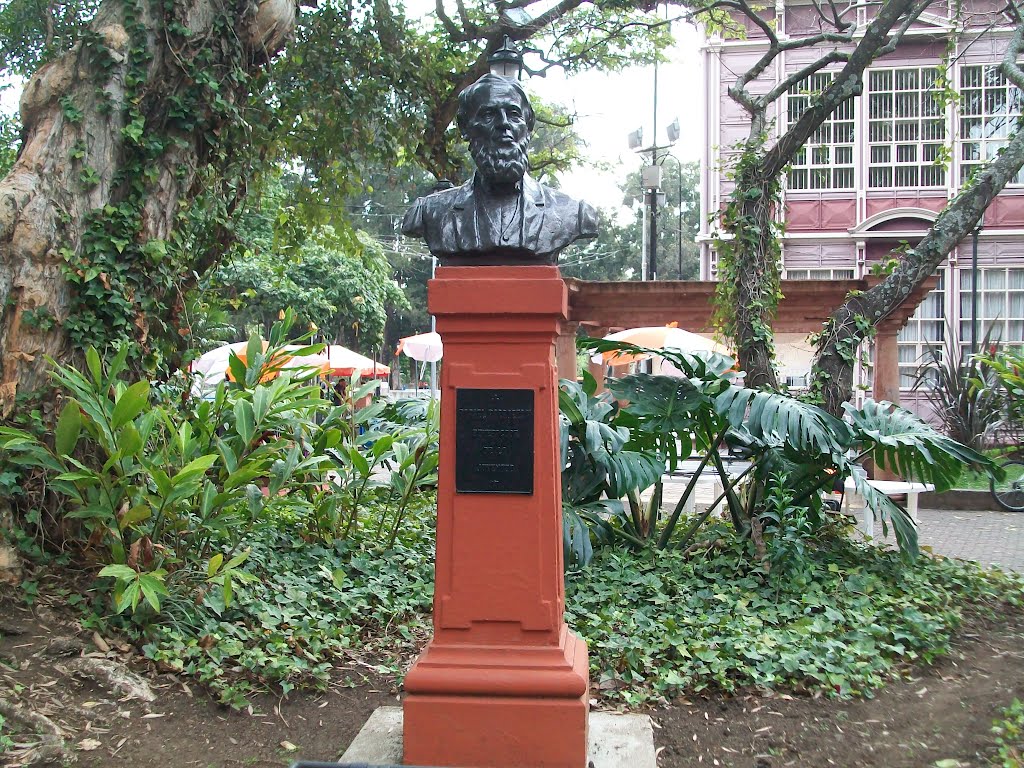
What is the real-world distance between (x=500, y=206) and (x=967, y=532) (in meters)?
8.23

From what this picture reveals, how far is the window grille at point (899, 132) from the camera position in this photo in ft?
64.2

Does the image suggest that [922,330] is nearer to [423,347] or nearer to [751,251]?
[423,347]

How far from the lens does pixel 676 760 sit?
4047 mm

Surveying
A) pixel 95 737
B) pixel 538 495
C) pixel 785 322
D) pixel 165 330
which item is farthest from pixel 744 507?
pixel 785 322

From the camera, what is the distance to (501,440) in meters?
3.73

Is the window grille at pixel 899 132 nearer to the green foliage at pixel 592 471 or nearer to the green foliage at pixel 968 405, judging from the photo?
the green foliage at pixel 968 405

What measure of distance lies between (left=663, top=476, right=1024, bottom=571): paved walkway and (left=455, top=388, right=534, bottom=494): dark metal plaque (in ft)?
17.0

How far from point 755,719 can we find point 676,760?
594mm

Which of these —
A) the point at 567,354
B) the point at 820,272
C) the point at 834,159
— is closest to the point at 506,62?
the point at 567,354

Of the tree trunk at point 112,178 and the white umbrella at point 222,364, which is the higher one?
the tree trunk at point 112,178

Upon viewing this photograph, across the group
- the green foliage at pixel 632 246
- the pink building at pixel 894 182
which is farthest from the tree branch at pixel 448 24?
the green foliage at pixel 632 246

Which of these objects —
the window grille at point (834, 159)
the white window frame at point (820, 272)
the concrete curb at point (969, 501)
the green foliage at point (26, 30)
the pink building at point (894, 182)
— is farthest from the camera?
the window grille at point (834, 159)

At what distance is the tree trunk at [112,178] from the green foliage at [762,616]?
3.33 meters

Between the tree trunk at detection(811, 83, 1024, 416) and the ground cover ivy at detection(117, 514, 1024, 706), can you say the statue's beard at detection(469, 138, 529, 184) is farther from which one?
the tree trunk at detection(811, 83, 1024, 416)
